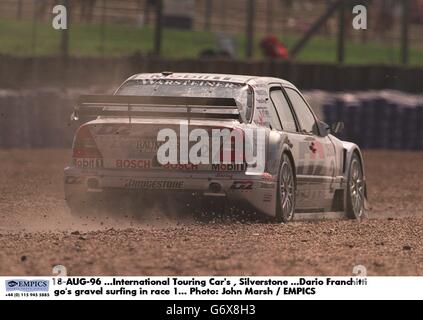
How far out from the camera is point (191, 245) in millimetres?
9445

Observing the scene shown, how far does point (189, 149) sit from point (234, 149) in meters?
0.38

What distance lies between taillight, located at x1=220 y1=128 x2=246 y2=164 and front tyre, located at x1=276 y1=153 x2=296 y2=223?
0.46 metres

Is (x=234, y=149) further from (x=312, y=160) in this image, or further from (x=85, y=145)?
(x=312, y=160)

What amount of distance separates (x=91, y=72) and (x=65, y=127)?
2.10 meters

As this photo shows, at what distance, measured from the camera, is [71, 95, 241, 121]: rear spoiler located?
11.0 meters

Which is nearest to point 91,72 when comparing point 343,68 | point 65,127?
point 65,127

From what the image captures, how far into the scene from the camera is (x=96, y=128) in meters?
11.2

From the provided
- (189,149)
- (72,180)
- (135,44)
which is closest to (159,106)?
(189,149)

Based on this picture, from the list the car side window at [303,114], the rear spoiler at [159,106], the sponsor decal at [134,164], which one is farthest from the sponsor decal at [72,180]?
the car side window at [303,114]

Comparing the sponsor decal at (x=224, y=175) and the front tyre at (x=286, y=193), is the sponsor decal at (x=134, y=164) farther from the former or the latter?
the front tyre at (x=286, y=193)

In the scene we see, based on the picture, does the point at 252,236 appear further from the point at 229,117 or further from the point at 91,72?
the point at 91,72

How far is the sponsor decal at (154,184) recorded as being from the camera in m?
11.1

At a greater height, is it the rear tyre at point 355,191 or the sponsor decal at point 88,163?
the sponsor decal at point 88,163

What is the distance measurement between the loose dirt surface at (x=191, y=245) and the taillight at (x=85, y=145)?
60 centimetres
